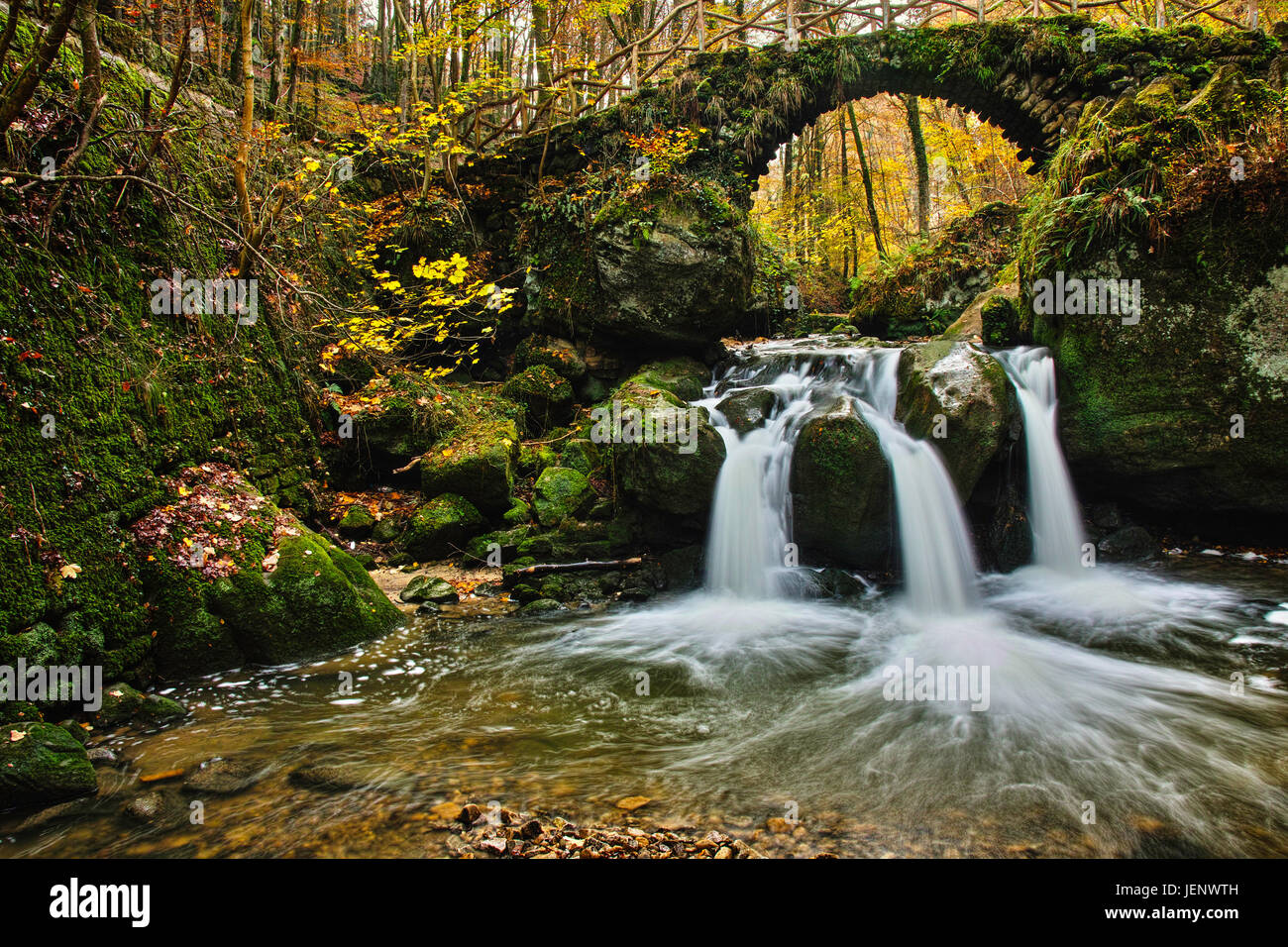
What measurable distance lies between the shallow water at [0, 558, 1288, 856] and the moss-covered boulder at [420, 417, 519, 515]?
2143 millimetres

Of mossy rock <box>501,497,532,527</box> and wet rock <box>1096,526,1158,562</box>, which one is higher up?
mossy rock <box>501,497,532,527</box>

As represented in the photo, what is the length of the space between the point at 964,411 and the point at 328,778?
7236 mm

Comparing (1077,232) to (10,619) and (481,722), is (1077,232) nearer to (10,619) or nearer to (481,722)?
(481,722)

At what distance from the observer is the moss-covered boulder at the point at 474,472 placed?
26.4 feet

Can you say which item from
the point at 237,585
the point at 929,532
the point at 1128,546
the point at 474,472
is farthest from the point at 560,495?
the point at 1128,546

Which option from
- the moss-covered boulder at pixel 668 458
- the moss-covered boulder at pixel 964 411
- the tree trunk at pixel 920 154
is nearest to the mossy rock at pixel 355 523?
the moss-covered boulder at pixel 668 458

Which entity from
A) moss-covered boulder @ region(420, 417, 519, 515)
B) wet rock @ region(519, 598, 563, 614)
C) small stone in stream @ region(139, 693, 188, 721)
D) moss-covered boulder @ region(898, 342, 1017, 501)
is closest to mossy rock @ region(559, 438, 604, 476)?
moss-covered boulder @ region(420, 417, 519, 515)

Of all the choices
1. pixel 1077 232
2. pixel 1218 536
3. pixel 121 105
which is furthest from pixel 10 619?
pixel 1218 536

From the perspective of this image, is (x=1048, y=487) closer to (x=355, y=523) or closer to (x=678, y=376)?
(x=678, y=376)

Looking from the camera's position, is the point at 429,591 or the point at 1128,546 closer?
the point at 429,591

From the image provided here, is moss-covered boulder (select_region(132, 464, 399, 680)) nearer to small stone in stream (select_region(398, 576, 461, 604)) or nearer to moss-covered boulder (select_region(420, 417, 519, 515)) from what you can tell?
small stone in stream (select_region(398, 576, 461, 604))

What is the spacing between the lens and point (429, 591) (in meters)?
6.76

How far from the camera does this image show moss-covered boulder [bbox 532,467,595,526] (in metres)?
7.95

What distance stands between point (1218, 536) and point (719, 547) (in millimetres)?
6037
